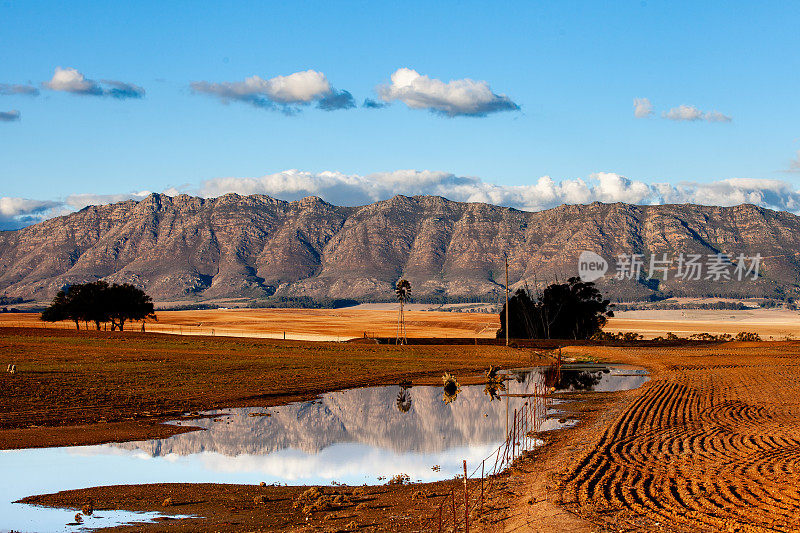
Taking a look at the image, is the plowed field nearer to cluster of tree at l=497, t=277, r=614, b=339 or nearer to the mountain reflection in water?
the mountain reflection in water

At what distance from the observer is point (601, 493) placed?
719 inches

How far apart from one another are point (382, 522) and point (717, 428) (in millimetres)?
16941

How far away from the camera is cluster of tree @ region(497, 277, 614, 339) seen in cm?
10369

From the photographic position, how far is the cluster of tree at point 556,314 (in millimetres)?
103688

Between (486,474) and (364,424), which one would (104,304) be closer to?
(364,424)

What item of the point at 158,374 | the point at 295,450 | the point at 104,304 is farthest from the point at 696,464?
the point at 104,304

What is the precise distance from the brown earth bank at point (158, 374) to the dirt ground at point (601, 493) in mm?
10230

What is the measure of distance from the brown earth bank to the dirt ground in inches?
Answer: 403

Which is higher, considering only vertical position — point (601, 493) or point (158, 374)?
point (601, 493)

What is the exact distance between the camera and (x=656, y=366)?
6481 cm

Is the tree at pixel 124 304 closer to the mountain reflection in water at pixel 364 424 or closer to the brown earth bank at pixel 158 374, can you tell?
the brown earth bank at pixel 158 374

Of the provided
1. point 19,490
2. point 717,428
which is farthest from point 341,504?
point 717,428

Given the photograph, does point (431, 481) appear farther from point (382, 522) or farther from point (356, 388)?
point (356, 388)

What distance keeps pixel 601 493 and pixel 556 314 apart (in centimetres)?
8696
